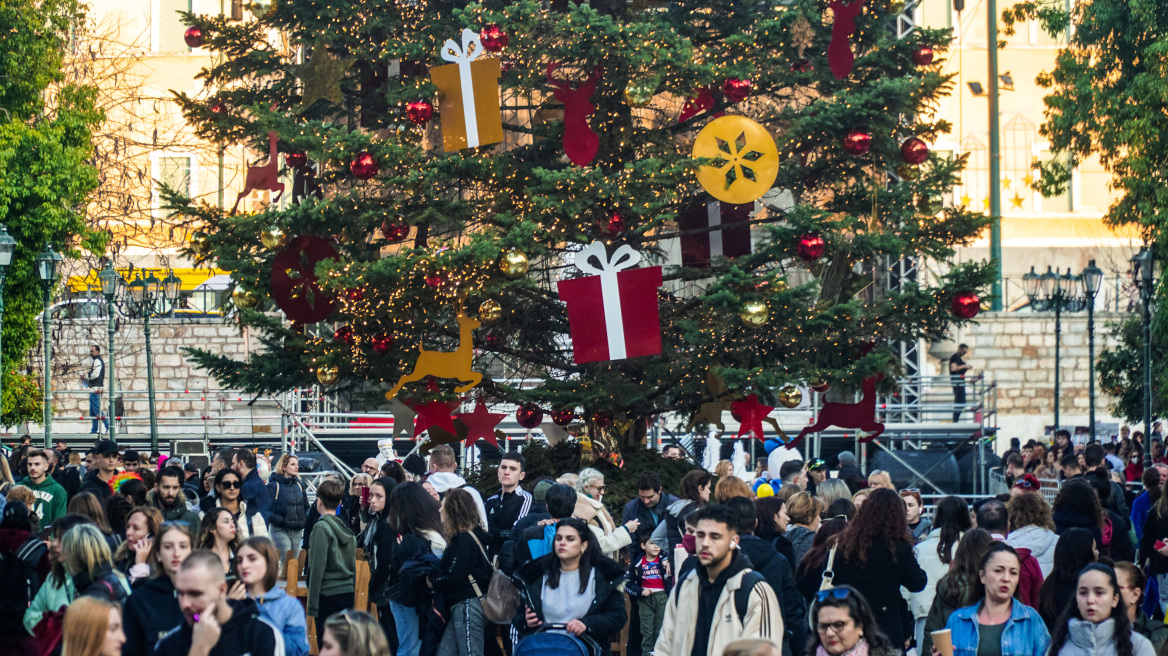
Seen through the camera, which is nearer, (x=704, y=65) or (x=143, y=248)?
(x=704, y=65)

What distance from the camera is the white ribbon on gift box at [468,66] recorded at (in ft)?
41.9

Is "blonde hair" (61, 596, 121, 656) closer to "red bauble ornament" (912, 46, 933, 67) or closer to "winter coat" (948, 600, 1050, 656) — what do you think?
"winter coat" (948, 600, 1050, 656)

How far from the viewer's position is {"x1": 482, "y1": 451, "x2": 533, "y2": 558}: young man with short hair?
33.0 feet

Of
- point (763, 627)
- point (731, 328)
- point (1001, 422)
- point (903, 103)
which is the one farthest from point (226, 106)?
point (1001, 422)

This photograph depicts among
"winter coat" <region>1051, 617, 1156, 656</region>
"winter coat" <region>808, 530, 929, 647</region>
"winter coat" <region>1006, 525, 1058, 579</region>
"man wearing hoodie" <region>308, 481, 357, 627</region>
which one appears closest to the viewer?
"winter coat" <region>1051, 617, 1156, 656</region>

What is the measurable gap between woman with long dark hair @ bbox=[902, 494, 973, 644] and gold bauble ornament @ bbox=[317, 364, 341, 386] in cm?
676

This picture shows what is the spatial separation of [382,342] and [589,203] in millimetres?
2457

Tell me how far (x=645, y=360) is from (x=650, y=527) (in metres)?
3.95

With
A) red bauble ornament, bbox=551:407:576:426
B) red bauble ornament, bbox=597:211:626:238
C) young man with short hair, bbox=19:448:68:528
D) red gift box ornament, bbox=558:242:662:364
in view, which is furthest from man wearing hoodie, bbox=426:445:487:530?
young man with short hair, bbox=19:448:68:528

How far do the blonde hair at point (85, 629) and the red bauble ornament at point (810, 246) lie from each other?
8775 millimetres

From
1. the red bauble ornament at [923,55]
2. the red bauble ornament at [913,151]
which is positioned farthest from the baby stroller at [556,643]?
the red bauble ornament at [923,55]

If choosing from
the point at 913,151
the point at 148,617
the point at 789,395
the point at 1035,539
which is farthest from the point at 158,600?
the point at 913,151

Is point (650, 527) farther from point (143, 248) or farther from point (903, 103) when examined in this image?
point (143, 248)

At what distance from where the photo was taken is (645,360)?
14.1 meters
